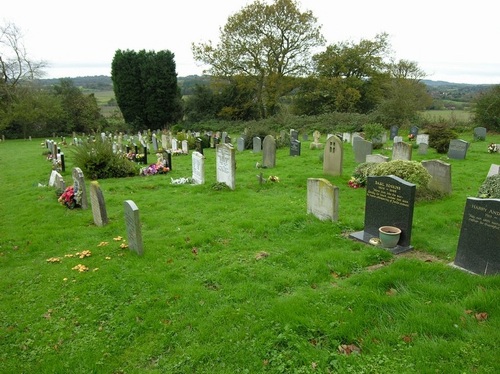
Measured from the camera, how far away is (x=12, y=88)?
4103 cm

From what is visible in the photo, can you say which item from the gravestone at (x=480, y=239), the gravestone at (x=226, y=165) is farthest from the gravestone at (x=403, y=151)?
the gravestone at (x=480, y=239)

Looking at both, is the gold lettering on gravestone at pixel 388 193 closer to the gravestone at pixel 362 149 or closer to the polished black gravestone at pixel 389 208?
the polished black gravestone at pixel 389 208

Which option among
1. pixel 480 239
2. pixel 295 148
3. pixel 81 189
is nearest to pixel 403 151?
pixel 295 148

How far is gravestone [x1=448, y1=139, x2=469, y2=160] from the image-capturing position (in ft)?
54.3

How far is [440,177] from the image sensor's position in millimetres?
10375

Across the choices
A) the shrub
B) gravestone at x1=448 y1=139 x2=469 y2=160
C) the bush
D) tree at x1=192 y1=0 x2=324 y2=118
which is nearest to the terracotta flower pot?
the shrub

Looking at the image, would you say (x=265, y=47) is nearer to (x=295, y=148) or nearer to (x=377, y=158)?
(x=295, y=148)

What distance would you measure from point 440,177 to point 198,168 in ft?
25.3

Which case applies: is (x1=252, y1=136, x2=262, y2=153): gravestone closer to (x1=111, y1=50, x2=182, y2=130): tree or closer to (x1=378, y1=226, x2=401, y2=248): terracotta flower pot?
(x1=378, y1=226, x2=401, y2=248): terracotta flower pot

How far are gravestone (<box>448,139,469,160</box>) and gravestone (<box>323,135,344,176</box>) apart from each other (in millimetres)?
7028

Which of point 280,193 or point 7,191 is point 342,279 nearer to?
point 280,193

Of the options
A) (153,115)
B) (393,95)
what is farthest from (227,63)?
(393,95)

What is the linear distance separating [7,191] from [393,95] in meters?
27.7

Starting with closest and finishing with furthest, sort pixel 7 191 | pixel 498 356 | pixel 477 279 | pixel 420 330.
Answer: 1. pixel 498 356
2. pixel 420 330
3. pixel 477 279
4. pixel 7 191
